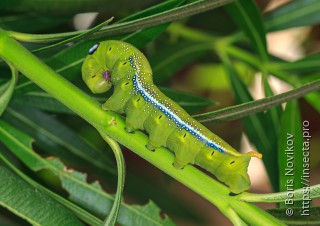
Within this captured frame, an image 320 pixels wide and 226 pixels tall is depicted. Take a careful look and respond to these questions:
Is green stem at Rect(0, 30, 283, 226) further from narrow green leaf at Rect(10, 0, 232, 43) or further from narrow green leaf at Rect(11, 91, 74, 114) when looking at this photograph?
narrow green leaf at Rect(11, 91, 74, 114)

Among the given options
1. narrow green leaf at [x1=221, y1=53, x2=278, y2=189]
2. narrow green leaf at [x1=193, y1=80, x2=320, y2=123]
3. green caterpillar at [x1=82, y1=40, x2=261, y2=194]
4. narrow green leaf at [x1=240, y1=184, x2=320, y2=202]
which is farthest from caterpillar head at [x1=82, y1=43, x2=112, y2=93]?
narrow green leaf at [x1=221, y1=53, x2=278, y2=189]

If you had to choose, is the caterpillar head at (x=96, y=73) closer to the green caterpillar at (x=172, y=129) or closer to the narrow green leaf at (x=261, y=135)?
the green caterpillar at (x=172, y=129)

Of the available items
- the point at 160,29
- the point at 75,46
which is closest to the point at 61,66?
the point at 75,46

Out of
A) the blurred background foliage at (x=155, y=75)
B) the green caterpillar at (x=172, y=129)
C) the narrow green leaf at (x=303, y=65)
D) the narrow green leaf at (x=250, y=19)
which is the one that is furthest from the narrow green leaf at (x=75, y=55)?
the narrow green leaf at (x=303, y=65)

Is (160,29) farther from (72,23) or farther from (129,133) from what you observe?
(72,23)

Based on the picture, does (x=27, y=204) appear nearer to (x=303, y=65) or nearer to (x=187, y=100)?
(x=187, y=100)

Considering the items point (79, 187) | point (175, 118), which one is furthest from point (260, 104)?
point (79, 187)
